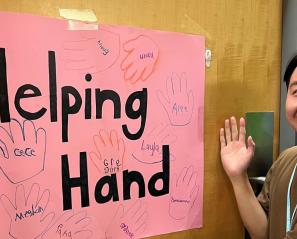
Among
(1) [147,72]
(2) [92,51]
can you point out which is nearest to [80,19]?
(2) [92,51]

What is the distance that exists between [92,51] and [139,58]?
0.41 ft

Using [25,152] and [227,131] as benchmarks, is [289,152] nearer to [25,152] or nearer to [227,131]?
[227,131]

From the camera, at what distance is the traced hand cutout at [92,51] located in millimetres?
774

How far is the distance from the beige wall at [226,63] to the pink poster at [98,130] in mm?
36

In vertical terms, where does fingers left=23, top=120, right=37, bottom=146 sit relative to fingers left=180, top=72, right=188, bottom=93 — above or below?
below

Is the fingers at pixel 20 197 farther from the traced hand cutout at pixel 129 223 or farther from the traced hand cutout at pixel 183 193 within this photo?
the traced hand cutout at pixel 183 193

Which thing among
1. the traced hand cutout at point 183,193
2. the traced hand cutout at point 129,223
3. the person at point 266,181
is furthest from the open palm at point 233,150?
the traced hand cutout at point 129,223

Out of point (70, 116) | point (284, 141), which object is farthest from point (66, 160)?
point (284, 141)

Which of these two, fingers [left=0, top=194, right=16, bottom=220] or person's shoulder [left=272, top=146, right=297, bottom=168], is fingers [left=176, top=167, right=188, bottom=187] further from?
fingers [left=0, top=194, right=16, bottom=220]

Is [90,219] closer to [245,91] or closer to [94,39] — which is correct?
[94,39]

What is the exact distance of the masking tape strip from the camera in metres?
0.76

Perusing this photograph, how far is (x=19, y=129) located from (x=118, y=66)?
0.27 m

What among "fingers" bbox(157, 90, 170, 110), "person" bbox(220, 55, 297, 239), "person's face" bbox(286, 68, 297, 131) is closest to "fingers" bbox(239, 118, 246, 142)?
"person" bbox(220, 55, 297, 239)

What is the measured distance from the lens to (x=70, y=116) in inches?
30.8
